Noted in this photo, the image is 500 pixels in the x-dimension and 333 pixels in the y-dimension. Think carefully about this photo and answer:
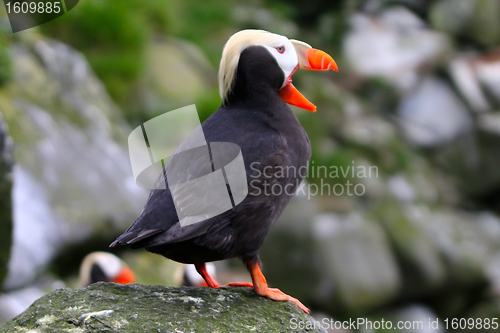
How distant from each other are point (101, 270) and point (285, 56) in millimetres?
3436

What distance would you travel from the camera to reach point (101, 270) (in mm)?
5199

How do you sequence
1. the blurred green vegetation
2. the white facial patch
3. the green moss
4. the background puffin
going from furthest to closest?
the blurred green vegetation → the green moss → the background puffin → the white facial patch

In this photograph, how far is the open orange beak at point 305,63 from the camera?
2.66 meters

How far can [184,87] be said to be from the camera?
887 centimetres

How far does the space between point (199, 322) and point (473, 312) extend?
712 cm

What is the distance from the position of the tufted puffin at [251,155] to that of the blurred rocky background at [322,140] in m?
1.55

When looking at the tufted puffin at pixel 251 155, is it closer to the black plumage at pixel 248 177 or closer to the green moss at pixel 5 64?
Answer: the black plumage at pixel 248 177

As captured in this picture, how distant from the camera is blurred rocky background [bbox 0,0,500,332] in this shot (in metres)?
5.52

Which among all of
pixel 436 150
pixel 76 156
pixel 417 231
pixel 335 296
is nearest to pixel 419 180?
pixel 436 150
